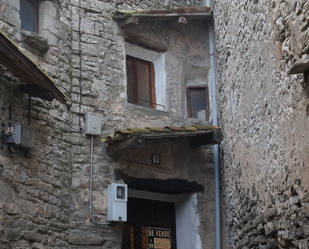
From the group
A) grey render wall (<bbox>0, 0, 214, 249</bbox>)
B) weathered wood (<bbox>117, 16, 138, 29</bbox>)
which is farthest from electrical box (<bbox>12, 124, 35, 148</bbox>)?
weathered wood (<bbox>117, 16, 138, 29</bbox>)

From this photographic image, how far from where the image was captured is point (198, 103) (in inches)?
284

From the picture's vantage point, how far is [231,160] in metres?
6.05

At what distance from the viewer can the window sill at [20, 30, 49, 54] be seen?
541 cm

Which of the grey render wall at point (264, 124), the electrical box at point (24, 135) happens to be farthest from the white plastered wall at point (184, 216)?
the electrical box at point (24, 135)

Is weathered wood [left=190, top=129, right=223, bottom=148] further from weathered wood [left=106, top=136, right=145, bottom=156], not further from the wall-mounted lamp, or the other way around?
the wall-mounted lamp

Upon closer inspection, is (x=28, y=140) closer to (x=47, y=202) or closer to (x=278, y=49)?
(x=47, y=202)

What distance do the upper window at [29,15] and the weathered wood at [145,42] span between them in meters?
1.32

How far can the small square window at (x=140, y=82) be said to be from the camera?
6762mm

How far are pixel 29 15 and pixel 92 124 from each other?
158 centimetres

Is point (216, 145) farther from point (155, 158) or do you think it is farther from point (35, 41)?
point (35, 41)

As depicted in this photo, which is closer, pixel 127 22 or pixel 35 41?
pixel 35 41

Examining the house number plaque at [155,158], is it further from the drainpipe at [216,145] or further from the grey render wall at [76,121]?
the drainpipe at [216,145]

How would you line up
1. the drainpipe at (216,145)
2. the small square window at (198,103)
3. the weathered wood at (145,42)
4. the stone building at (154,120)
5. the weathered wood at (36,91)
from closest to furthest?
the stone building at (154,120), the weathered wood at (36,91), the drainpipe at (216,145), the weathered wood at (145,42), the small square window at (198,103)

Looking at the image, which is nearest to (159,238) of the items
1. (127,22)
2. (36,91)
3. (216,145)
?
(216,145)
